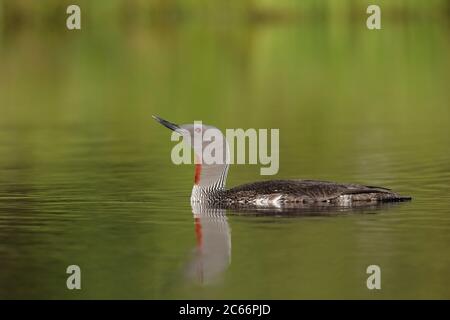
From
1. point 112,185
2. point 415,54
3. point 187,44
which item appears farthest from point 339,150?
point 187,44

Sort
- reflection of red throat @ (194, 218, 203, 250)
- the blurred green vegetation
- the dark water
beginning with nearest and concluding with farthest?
the dark water → reflection of red throat @ (194, 218, 203, 250) → the blurred green vegetation

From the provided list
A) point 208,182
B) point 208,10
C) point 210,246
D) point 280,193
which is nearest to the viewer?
point 210,246

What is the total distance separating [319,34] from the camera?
4212cm

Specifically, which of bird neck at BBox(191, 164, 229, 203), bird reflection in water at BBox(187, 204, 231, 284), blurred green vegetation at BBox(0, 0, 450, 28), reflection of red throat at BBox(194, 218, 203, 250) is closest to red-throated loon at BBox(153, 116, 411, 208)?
bird neck at BBox(191, 164, 229, 203)

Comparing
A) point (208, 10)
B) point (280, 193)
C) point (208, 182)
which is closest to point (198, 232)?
point (280, 193)

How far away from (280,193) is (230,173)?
310 cm

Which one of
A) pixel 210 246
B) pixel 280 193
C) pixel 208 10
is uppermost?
pixel 208 10

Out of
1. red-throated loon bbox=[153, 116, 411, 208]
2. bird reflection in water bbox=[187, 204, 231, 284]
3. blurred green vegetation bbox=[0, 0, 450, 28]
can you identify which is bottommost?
bird reflection in water bbox=[187, 204, 231, 284]

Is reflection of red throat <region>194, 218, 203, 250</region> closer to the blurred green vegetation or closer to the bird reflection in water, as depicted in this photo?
the bird reflection in water

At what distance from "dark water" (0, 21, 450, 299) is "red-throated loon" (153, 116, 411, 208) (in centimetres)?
21

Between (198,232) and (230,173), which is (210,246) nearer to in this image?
(198,232)

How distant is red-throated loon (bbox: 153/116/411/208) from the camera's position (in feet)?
40.4

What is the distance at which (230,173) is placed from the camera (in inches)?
608

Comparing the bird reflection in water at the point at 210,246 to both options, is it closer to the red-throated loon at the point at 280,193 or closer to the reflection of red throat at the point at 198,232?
the reflection of red throat at the point at 198,232
